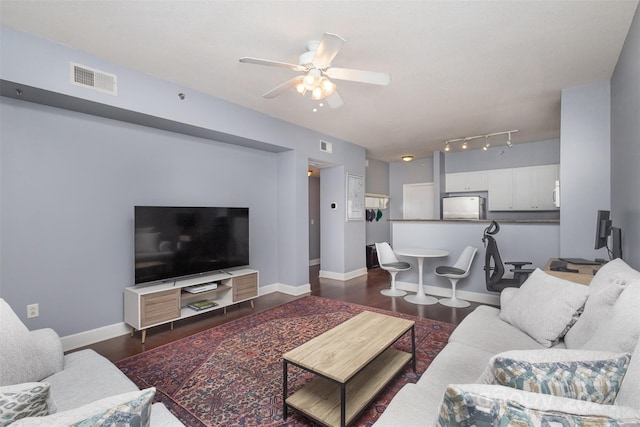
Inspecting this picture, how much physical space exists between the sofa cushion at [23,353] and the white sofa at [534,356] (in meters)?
1.63

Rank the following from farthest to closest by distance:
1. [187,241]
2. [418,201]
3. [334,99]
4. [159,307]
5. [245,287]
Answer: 1. [418,201]
2. [245,287]
3. [187,241]
4. [159,307]
5. [334,99]

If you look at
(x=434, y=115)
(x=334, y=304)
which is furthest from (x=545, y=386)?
(x=434, y=115)

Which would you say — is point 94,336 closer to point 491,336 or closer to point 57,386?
point 57,386

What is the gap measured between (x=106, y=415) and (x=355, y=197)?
218 inches

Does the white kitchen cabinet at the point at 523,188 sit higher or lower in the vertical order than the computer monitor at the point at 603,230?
higher

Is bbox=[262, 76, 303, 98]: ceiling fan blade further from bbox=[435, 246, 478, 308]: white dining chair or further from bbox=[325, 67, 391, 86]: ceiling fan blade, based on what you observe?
bbox=[435, 246, 478, 308]: white dining chair

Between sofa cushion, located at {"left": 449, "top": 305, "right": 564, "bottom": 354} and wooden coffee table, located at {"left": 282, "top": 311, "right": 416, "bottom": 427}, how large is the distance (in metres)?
0.39

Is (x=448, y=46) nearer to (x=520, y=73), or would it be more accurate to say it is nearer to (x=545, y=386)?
(x=520, y=73)

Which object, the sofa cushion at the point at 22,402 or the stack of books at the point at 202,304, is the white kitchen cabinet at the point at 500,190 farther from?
the sofa cushion at the point at 22,402

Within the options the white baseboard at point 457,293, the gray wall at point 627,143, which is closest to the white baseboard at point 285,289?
the white baseboard at point 457,293

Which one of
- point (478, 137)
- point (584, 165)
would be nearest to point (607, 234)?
point (584, 165)

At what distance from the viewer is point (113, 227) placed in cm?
315

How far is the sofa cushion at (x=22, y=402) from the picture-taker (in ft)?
2.31

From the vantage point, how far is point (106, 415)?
2.10 feet
